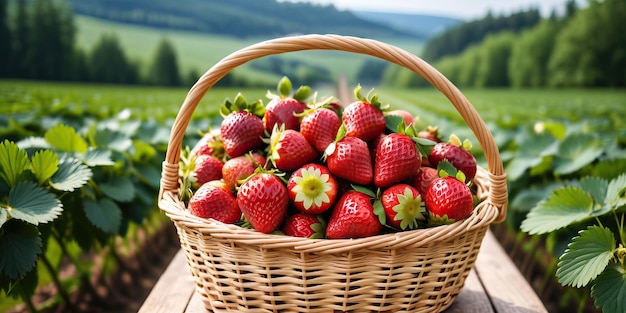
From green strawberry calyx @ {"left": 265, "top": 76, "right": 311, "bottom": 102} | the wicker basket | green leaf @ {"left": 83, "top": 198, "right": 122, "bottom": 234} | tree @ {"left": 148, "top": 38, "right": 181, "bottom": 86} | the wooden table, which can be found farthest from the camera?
tree @ {"left": 148, "top": 38, "right": 181, "bottom": 86}

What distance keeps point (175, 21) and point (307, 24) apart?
24893 mm

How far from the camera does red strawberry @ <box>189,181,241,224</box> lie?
1.23 m

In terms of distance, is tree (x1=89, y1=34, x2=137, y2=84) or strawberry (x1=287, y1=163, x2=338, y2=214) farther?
tree (x1=89, y1=34, x2=137, y2=84)

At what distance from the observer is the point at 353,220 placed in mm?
1132

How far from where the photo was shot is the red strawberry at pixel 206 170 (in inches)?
55.9

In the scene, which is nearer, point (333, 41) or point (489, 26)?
point (333, 41)

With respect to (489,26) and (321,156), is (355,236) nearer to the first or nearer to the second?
(321,156)

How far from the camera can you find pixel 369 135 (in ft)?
4.33

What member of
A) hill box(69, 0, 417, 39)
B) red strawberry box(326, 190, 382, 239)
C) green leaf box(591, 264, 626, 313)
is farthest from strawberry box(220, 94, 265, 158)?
hill box(69, 0, 417, 39)

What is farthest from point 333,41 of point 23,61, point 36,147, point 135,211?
point 23,61

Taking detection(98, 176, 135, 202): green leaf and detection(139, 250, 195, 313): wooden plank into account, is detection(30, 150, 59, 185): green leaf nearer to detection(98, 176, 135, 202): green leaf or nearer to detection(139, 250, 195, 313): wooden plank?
detection(98, 176, 135, 202): green leaf

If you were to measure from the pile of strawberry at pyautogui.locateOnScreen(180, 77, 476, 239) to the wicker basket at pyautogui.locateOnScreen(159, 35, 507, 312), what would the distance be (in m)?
0.07

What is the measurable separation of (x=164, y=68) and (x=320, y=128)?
5537 centimetres

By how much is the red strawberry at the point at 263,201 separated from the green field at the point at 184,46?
168ft
